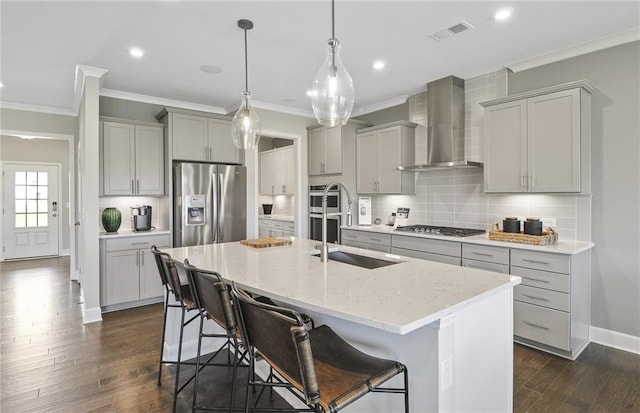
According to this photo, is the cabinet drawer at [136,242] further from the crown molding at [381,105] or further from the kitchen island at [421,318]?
the crown molding at [381,105]

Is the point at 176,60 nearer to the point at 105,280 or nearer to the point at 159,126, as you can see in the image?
the point at 159,126

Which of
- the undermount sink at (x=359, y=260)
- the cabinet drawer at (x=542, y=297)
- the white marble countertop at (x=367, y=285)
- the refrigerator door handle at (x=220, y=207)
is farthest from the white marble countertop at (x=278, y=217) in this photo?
the cabinet drawer at (x=542, y=297)

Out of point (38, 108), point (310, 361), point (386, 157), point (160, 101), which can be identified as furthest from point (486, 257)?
point (38, 108)

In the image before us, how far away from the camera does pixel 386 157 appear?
15.4 feet

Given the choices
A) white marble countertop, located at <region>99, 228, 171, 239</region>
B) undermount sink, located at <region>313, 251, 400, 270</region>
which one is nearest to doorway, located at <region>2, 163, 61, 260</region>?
white marble countertop, located at <region>99, 228, 171, 239</region>

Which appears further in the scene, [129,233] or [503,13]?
[129,233]

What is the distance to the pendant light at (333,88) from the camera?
2.08 meters

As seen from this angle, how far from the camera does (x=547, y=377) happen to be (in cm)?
257

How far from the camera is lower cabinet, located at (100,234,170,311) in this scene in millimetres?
4020

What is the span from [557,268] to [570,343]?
23.3 inches

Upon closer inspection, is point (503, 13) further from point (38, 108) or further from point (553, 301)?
point (38, 108)

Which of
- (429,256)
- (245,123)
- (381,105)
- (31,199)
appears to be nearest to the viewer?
(245,123)

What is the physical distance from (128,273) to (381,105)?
4.01 metres

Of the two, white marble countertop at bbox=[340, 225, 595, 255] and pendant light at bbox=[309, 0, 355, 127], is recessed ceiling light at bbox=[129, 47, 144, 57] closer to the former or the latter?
pendant light at bbox=[309, 0, 355, 127]
